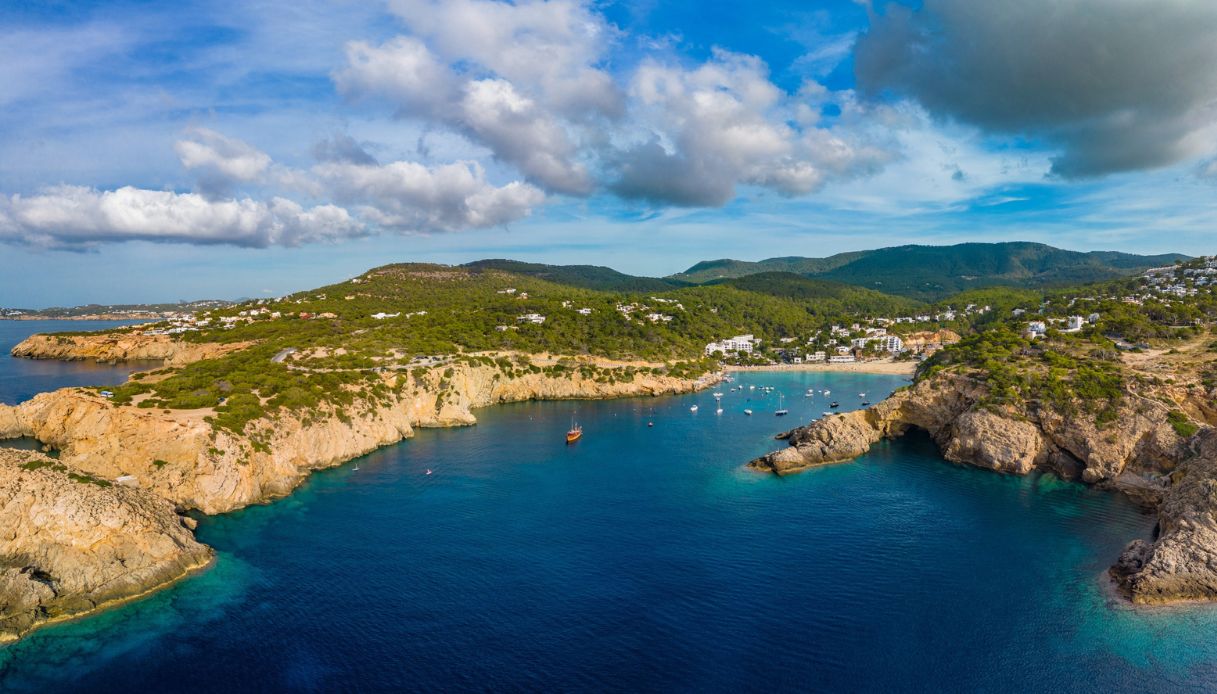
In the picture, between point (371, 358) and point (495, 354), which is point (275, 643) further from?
point (495, 354)

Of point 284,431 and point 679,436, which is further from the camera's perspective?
point 679,436

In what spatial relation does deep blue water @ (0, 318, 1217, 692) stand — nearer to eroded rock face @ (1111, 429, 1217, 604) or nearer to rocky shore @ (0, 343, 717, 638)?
eroded rock face @ (1111, 429, 1217, 604)

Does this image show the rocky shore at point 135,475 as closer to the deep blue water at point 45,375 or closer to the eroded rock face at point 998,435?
the deep blue water at point 45,375

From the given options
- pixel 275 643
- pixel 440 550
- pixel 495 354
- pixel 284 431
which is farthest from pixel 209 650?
pixel 495 354

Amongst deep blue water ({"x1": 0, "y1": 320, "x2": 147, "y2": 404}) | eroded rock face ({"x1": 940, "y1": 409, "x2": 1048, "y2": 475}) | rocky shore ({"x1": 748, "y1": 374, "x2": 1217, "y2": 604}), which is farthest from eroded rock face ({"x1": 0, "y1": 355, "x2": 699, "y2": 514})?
eroded rock face ({"x1": 940, "y1": 409, "x2": 1048, "y2": 475})

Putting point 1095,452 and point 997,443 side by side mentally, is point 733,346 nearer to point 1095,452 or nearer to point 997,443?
point 997,443
